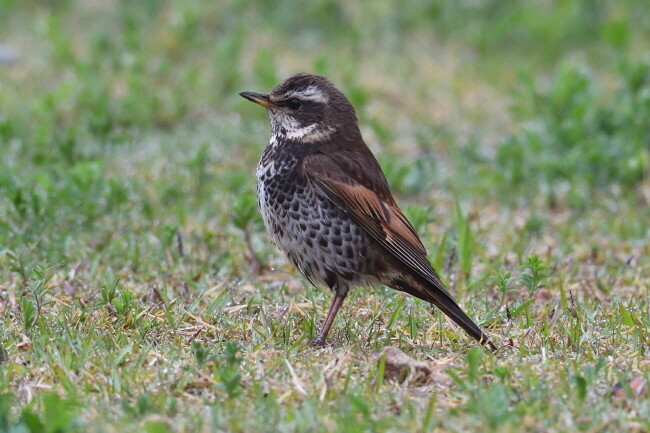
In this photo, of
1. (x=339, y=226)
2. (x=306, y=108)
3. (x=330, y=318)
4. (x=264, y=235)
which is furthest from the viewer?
(x=264, y=235)

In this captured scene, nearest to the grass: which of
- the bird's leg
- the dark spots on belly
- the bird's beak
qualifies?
the bird's leg

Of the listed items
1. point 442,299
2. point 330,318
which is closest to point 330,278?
point 330,318

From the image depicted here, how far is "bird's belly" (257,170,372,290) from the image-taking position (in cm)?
551

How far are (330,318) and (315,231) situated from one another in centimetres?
45

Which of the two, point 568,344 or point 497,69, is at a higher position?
point 497,69

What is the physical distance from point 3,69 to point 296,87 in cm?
552

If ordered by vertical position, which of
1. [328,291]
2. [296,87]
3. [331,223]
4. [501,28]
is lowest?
[328,291]

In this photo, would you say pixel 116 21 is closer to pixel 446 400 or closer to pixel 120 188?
pixel 120 188

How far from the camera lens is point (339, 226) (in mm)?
5559

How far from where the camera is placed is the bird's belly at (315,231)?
5508 mm

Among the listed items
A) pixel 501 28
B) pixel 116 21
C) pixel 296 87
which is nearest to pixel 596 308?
pixel 296 87

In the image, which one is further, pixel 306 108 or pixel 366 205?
pixel 306 108

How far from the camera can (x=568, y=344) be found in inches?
207

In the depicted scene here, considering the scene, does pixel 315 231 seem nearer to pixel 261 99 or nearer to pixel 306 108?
pixel 306 108
